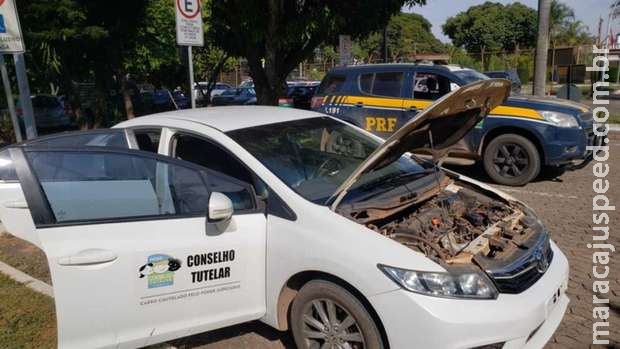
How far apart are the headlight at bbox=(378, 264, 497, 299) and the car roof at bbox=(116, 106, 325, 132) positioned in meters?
1.53

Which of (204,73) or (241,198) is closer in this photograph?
(241,198)

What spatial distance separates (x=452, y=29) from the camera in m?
70.1

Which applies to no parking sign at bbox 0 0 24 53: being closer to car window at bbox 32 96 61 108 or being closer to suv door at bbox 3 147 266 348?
suv door at bbox 3 147 266 348

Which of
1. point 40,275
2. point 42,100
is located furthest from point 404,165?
point 42,100

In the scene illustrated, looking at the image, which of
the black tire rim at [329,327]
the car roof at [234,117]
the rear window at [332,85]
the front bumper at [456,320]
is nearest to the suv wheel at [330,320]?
the black tire rim at [329,327]

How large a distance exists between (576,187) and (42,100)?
16.3m

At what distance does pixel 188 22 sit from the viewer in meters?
5.70

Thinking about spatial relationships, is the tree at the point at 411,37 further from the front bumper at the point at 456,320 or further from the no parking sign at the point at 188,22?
the front bumper at the point at 456,320

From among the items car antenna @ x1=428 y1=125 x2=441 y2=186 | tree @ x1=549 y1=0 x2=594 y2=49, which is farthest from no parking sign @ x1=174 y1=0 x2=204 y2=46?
tree @ x1=549 y1=0 x2=594 y2=49

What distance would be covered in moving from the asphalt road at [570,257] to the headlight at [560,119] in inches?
36.6

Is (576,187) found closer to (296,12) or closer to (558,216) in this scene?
(558,216)

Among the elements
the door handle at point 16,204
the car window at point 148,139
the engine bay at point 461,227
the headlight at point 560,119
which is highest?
the car window at point 148,139

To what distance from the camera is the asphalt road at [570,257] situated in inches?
125

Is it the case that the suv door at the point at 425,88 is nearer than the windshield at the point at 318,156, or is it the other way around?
the windshield at the point at 318,156
